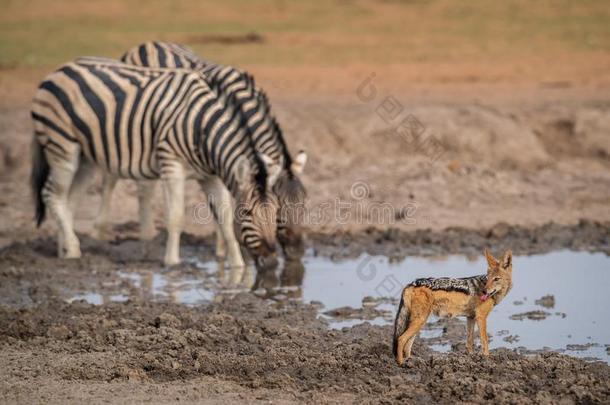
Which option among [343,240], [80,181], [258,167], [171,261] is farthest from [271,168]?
[80,181]

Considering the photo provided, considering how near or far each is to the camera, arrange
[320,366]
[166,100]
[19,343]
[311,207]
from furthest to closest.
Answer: [311,207]
[166,100]
[19,343]
[320,366]

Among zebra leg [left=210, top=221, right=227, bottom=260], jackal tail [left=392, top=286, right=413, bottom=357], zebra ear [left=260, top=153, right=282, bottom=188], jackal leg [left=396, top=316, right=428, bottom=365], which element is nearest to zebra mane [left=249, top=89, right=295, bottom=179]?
zebra ear [left=260, top=153, right=282, bottom=188]

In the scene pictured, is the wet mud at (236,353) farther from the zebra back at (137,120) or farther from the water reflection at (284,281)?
the zebra back at (137,120)

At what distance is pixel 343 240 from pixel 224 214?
1.54 meters

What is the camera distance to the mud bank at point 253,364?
7.13m

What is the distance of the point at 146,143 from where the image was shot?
1187cm

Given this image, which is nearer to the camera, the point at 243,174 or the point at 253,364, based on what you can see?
the point at 253,364

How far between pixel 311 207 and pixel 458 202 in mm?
1799

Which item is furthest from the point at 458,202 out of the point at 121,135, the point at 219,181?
the point at 121,135

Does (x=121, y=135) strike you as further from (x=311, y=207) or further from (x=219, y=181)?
(x=311, y=207)

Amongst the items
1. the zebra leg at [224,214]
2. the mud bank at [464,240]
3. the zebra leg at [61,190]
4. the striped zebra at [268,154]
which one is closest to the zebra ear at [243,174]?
the striped zebra at [268,154]

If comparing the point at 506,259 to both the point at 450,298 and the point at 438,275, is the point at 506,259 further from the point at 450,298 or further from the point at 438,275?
the point at 438,275

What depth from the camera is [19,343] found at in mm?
8547

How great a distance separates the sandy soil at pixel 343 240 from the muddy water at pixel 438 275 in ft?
0.88
